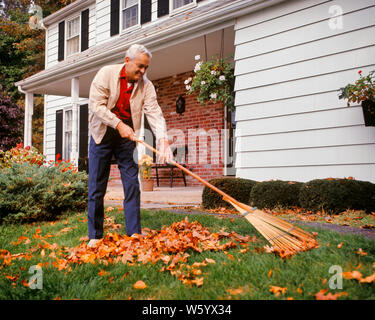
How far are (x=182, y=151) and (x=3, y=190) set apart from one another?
4.71 metres

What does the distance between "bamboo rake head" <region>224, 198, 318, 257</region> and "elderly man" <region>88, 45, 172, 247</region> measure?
935 mm

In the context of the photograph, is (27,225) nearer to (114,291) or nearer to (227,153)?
(114,291)

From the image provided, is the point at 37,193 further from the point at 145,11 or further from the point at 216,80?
the point at 145,11

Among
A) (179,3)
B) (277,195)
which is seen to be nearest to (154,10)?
(179,3)

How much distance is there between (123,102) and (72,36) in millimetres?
10161

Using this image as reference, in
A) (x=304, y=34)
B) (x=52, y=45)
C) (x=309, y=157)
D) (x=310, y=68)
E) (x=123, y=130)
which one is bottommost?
(x=309, y=157)

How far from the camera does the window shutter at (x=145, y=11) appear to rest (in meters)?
9.03

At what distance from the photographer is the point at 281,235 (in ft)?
8.64

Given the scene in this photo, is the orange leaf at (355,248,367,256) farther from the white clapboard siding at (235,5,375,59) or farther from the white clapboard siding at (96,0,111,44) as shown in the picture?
the white clapboard siding at (96,0,111,44)

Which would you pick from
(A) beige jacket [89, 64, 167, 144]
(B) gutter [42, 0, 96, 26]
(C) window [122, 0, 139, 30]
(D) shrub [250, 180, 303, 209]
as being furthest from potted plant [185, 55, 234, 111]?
(B) gutter [42, 0, 96, 26]

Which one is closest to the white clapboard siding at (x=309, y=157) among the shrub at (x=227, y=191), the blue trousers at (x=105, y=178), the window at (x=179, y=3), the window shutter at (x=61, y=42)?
the shrub at (x=227, y=191)

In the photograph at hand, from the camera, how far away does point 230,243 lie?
2824 millimetres

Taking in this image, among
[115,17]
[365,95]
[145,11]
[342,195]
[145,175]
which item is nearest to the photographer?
[365,95]

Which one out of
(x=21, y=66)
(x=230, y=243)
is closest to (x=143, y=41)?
(x=230, y=243)
